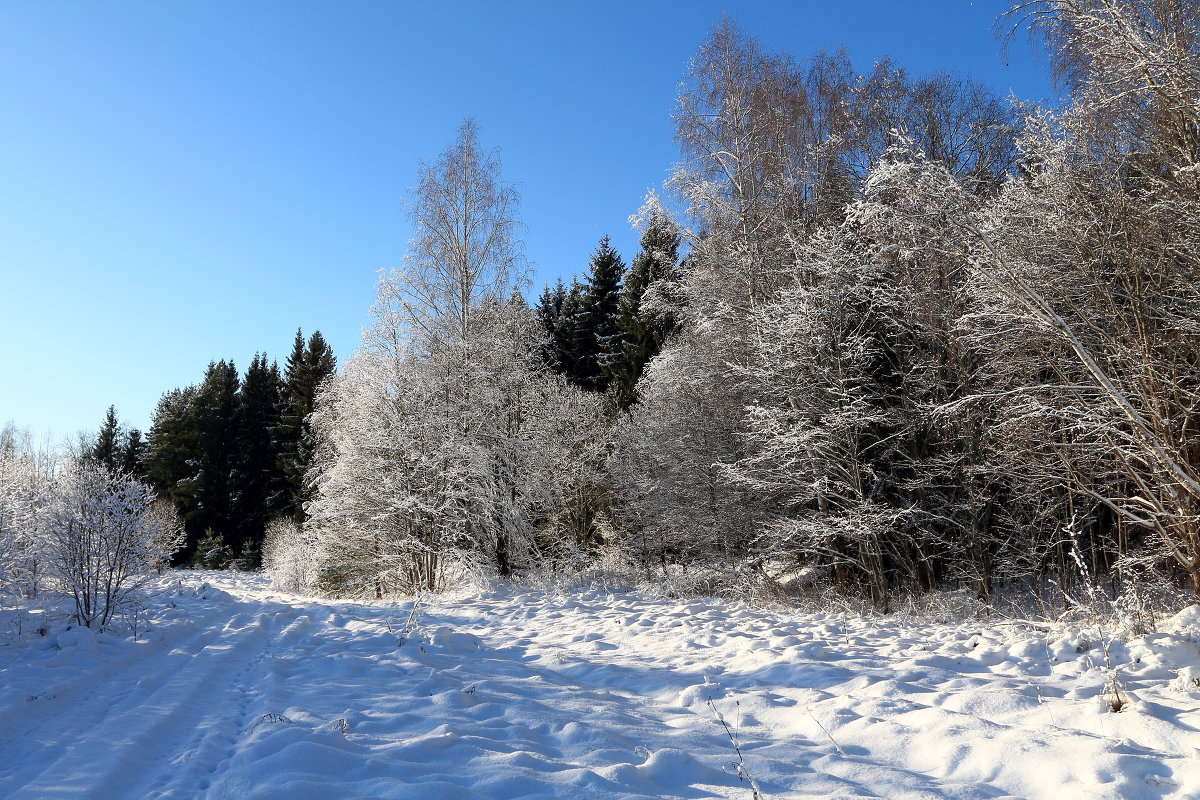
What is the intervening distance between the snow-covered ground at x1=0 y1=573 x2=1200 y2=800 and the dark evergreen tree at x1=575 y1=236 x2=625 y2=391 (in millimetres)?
20862

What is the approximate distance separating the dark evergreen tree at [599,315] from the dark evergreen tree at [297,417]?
44.4ft

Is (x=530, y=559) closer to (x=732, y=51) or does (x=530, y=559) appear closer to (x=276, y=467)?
(x=732, y=51)

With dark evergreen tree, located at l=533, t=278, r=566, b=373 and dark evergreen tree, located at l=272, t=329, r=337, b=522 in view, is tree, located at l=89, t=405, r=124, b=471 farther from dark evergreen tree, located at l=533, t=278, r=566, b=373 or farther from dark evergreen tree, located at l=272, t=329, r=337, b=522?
dark evergreen tree, located at l=533, t=278, r=566, b=373

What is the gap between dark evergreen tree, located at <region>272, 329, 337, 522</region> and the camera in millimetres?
32844

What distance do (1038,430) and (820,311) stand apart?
359 centimetres

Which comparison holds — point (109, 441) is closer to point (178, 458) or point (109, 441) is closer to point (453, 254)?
point (178, 458)

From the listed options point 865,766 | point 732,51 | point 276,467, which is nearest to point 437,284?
point 732,51

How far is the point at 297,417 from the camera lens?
35156mm

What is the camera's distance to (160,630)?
26.9ft

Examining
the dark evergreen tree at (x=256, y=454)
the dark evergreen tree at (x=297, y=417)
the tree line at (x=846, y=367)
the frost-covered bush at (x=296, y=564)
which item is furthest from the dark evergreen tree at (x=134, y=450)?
the tree line at (x=846, y=367)

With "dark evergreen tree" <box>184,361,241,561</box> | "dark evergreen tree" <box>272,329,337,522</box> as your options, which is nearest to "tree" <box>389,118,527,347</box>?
"dark evergreen tree" <box>272,329,337,522</box>

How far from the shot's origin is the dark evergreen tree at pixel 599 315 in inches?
1111

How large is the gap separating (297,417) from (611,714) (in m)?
34.9

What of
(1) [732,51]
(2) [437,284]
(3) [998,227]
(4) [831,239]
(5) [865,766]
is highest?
(1) [732,51]
